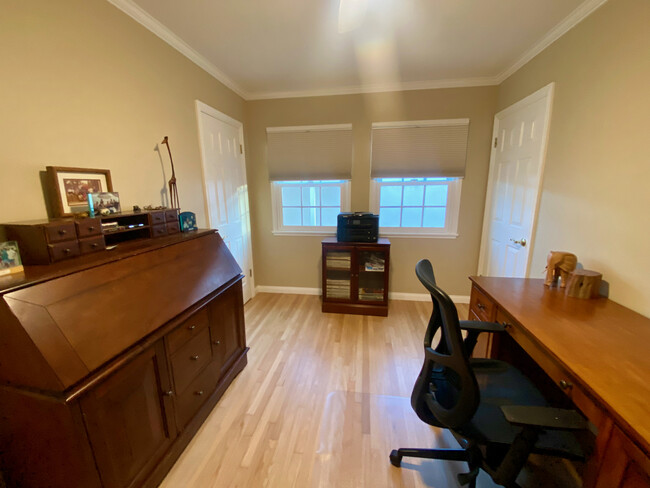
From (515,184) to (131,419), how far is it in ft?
9.98

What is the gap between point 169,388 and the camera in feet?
4.09

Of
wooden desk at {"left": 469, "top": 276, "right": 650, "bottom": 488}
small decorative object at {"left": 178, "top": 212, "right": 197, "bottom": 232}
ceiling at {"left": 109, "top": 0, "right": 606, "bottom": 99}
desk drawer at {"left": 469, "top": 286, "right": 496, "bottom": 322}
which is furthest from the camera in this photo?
small decorative object at {"left": 178, "top": 212, "right": 197, "bottom": 232}

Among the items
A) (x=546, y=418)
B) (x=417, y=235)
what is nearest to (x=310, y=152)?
(x=417, y=235)

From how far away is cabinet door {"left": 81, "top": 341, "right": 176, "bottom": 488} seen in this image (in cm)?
92

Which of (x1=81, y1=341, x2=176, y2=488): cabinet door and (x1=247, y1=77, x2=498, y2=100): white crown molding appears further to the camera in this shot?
(x1=247, y1=77, x2=498, y2=100): white crown molding

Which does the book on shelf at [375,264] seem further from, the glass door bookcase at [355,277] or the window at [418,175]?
the window at [418,175]

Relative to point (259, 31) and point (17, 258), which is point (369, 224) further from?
point (17, 258)

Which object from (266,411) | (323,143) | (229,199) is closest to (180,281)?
(266,411)

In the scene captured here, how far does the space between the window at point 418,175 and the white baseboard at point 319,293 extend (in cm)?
76

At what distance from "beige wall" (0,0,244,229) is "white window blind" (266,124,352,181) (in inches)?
42.1

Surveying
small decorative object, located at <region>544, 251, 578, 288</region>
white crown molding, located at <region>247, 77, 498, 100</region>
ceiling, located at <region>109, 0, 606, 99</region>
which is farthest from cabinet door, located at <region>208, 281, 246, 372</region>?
white crown molding, located at <region>247, 77, 498, 100</region>

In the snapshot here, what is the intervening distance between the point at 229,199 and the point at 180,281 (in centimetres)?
152

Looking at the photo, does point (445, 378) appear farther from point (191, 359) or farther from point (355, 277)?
point (355, 277)

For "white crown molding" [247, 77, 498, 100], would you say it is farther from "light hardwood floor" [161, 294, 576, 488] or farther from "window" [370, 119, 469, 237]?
"light hardwood floor" [161, 294, 576, 488]
